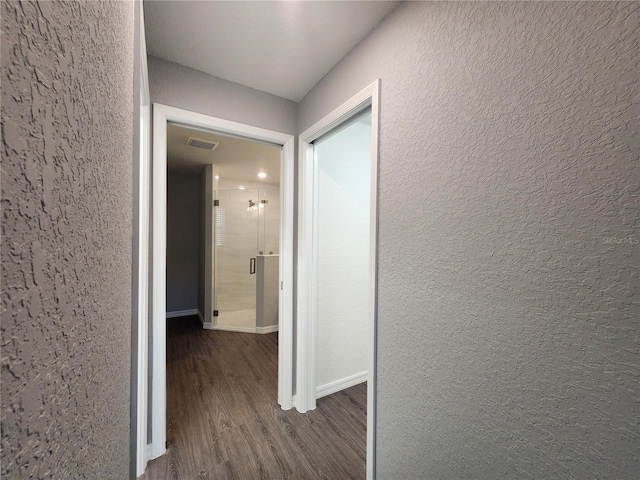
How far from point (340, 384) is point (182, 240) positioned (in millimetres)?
3684

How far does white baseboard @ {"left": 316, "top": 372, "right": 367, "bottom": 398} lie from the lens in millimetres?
2274

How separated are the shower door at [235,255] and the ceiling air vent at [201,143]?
98 centimetres

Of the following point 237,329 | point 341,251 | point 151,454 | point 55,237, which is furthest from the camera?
point 237,329

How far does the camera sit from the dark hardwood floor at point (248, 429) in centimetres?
154

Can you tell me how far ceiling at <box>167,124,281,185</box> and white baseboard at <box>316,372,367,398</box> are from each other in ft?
7.47

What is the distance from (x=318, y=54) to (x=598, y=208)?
5.05 ft

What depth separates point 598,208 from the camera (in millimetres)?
703

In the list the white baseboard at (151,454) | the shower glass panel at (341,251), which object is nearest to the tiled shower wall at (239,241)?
the shower glass panel at (341,251)

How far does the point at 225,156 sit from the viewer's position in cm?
374

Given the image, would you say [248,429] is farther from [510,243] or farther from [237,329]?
[237,329]

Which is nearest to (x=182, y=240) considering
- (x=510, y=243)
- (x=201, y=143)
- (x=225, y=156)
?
(x=225, y=156)

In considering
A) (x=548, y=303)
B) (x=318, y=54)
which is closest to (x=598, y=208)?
(x=548, y=303)

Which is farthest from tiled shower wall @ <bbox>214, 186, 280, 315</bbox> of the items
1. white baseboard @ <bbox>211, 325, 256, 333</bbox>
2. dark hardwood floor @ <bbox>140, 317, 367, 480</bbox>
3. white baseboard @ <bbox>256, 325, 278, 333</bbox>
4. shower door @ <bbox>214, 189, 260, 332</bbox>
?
dark hardwood floor @ <bbox>140, 317, 367, 480</bbox>

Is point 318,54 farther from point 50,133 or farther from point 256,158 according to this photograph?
point 256,158
